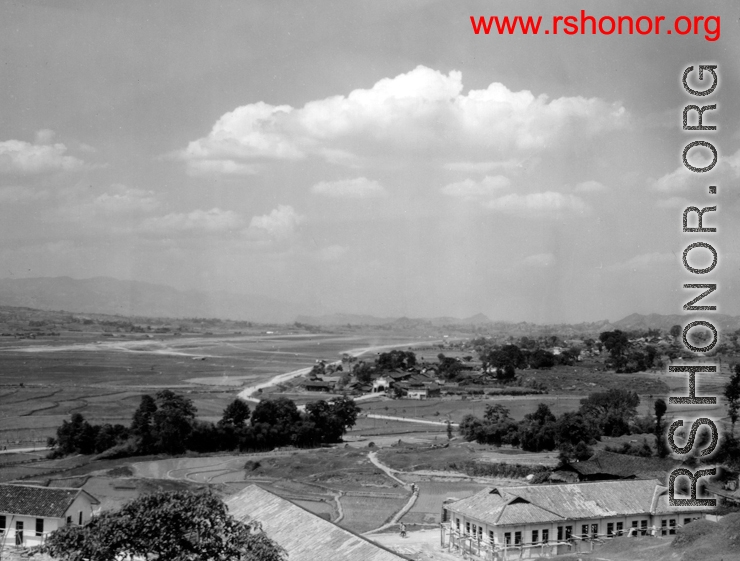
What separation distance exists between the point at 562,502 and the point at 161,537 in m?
16.3

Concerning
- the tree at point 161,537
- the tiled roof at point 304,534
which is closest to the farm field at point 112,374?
the tiled roof at point 304,534

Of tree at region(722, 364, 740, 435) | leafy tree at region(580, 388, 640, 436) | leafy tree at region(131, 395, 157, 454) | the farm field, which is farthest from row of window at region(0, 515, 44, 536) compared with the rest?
tree at region(722, 364, 740, 435)

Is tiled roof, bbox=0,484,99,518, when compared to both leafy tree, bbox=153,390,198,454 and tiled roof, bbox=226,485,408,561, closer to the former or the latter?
tiled roof, bbox=226,485,408,561

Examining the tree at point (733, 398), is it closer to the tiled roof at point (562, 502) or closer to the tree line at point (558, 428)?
the tree line at point (558, 428)

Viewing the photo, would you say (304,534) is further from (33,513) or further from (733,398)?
(733,398)

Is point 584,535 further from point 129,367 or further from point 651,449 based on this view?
point 129,367

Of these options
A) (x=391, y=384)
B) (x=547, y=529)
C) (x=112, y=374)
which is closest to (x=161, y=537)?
(x=547, y=529)

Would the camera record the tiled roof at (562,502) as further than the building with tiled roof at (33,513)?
Yes

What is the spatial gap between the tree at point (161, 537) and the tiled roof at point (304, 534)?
5301 millimetres

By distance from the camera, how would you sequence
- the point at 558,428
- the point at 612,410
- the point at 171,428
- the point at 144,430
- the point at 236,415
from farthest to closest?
the point at 612,410 < the point at 236,415 < the point at 144,430 < the point at 171,428 < the point at 558,428

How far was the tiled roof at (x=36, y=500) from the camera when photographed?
82.6 feet

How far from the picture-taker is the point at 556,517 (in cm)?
2567

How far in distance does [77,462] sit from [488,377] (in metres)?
54.5

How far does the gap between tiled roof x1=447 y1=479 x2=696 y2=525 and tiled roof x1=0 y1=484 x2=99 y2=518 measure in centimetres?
1266
